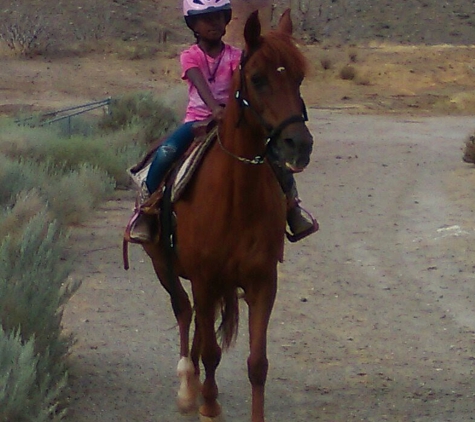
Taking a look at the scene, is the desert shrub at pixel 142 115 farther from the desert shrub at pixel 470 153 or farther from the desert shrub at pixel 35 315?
the desert shrub at pixel 35 315

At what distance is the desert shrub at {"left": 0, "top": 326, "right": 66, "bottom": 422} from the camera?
5777mm

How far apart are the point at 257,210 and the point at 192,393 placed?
1.62 m

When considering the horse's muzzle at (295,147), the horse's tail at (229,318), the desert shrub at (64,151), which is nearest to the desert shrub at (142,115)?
the desert shrub at (64,151)

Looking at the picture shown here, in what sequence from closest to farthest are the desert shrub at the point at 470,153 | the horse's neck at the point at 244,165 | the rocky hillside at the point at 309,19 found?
1. the horse's neck at the point at 244,165
2. the desert shrub at the point at 470,153
3. the rocky hillside at the point at 309,19

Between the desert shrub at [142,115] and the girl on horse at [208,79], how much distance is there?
15123mm

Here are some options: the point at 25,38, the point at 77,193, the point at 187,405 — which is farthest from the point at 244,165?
the point at 25,38

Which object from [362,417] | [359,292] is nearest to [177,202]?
[362,417]

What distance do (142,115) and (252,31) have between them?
16.9 meters

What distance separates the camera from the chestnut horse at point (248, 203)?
568 centimetres

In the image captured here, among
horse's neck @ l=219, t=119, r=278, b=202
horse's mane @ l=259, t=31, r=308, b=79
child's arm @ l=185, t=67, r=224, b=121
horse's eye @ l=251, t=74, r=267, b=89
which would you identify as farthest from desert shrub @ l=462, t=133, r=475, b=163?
horse's eye @ l=251, t=74, r=267, b=89

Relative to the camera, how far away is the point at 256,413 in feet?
21.1

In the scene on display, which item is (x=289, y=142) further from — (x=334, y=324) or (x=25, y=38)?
(x=25, y=38)

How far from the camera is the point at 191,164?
657 cm

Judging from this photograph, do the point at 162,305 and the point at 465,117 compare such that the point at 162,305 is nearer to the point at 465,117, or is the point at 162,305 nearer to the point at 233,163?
the point at 233,163
